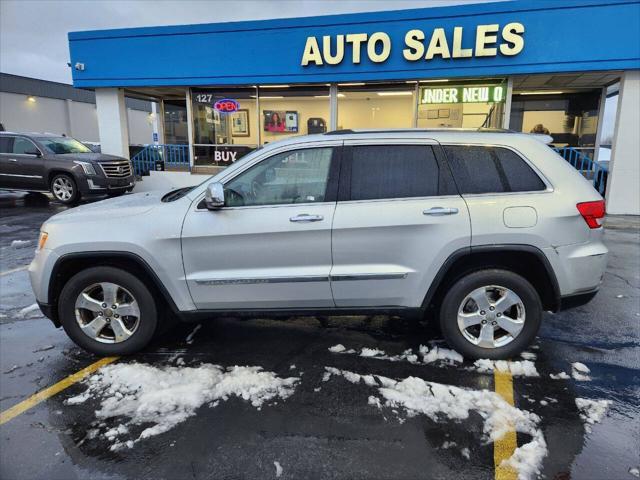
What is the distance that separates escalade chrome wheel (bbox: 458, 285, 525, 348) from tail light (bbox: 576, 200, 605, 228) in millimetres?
816

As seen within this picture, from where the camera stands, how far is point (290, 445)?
274cm

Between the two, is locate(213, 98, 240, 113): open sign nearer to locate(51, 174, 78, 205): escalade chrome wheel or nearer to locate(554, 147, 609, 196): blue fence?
locate(51, 174, 78, 205): escalade chrome wheel

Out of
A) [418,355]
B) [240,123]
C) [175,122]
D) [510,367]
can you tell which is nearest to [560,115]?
[240,123]

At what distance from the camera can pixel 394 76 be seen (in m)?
12.4

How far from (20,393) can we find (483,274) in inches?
142

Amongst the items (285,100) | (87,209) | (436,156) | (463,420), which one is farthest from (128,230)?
(285,100)

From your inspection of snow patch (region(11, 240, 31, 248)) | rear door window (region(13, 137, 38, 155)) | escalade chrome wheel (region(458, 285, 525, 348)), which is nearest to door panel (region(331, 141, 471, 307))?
escalade chrome wheel (region(458, 285, 525, 348))

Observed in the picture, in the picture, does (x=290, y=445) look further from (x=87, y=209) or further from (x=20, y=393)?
(x=87, y=209)

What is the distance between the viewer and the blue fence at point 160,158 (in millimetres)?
15656

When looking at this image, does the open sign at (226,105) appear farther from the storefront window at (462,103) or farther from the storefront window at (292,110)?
the storefront window at (462,103)

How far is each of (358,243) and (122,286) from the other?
76.9 inches

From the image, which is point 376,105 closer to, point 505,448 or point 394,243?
point 394,243

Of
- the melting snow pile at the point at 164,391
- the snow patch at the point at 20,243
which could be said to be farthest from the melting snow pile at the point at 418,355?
the snow patch at the point at 20,243

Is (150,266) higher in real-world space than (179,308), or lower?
higher
